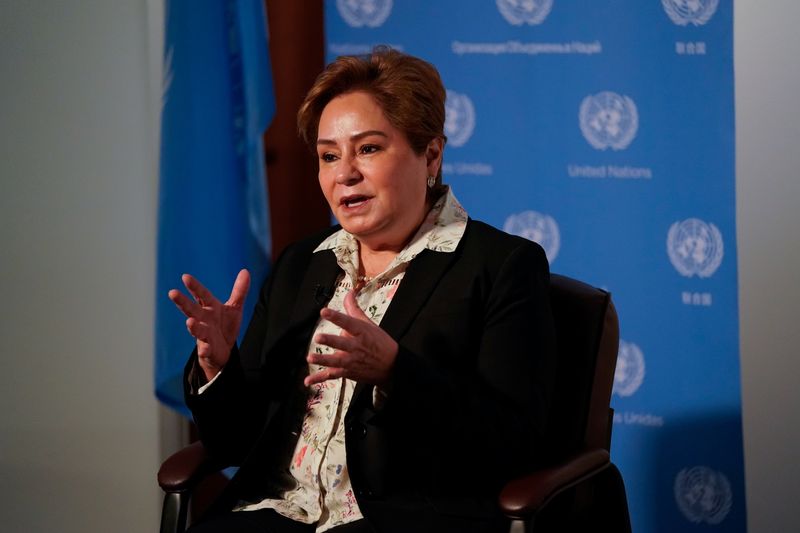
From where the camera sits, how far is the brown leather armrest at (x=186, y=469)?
1.98m

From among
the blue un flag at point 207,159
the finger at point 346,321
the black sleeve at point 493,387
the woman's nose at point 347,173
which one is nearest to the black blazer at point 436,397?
the black sleeve at point 493,387

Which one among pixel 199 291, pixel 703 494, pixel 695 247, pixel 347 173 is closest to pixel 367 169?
pixel 347 173

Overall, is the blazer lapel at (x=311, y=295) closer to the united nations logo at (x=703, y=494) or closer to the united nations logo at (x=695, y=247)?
the united nations logo at (x=695, y=247)

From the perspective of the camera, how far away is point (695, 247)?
2916 millimetres

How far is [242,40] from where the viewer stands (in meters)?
3.08

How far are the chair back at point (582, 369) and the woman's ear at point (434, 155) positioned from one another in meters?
0.42

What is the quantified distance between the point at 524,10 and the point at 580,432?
162cm

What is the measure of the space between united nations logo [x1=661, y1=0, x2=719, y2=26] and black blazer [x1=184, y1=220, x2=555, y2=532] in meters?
1.21

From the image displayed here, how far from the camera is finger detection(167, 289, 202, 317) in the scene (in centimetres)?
178

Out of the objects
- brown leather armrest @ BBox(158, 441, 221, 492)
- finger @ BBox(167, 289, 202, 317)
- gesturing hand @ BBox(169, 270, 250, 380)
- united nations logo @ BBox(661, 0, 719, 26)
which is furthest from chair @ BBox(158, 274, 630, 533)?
united nations logo @ BBox(661, 0, 719, 26)

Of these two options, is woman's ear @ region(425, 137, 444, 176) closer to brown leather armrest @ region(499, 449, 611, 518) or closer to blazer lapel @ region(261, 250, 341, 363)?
blazer lapel @ region(261, 250, 341, 363)

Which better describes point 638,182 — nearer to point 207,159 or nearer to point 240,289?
point 207,159

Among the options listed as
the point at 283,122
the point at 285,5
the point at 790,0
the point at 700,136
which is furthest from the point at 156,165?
the point at 790,0

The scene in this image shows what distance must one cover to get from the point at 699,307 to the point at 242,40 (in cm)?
171
